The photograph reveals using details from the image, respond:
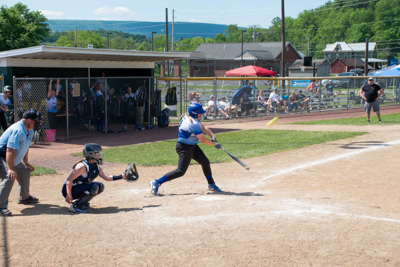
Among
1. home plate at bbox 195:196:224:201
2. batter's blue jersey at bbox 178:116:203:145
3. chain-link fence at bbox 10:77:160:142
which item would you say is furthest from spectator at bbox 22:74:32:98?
home plate at bbox 195:196:224:201

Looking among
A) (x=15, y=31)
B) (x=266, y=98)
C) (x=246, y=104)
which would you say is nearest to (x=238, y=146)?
(x=246, y=104)

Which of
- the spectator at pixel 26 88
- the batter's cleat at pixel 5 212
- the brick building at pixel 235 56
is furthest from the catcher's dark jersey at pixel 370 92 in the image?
the brick building at pixel 235 56

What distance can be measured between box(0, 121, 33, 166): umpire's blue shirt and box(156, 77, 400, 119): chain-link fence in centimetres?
1406

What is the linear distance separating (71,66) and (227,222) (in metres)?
15.2

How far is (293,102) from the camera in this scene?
27156 millimetres

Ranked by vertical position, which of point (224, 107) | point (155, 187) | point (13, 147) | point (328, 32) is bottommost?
point (155, 187)

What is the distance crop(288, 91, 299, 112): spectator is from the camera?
27.1 metres

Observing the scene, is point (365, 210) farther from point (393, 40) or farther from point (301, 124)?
point (393, 40)

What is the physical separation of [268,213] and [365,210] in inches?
63.6

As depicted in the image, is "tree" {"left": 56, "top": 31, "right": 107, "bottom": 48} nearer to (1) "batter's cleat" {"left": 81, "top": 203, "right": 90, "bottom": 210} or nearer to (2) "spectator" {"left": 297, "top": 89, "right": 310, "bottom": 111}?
(2) "spectator" {"left": 297, "top": 89, "right": 310, "bottom": 111}

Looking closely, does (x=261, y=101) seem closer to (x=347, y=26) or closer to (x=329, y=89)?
(x=329, y=89)

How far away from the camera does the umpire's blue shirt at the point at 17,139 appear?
710cm

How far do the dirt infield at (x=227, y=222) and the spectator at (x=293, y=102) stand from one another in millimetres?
15730

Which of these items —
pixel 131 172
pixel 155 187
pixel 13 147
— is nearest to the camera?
pixel 13 147
